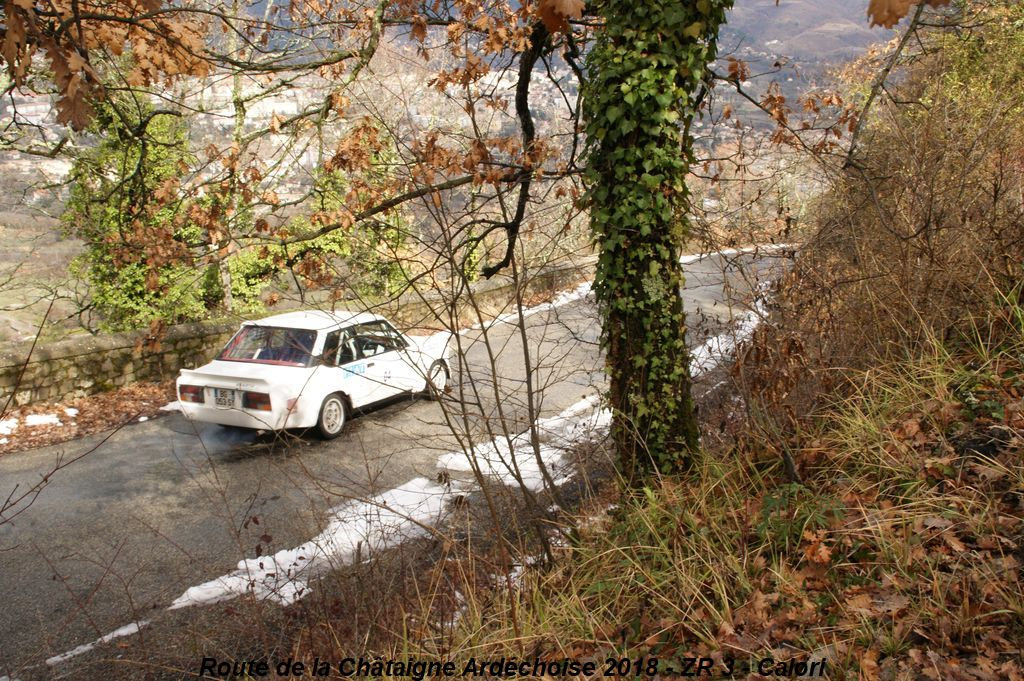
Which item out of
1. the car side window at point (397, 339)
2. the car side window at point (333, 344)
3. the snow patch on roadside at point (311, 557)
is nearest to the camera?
the car side window at point (397, 339)

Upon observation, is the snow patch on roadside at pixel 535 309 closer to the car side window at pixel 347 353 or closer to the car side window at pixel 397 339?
the car side window at pixel 397 339

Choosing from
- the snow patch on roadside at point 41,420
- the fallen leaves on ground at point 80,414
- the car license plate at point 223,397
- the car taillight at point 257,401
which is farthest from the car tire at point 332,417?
the snow patch on roadside at point 41,420

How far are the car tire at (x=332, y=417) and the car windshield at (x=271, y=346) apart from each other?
56cm

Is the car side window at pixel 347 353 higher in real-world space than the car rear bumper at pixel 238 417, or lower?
higher

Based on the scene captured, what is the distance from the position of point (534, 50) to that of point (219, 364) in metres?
4.99

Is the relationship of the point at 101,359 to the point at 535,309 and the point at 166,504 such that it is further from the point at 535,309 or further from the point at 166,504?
the point at 535,309

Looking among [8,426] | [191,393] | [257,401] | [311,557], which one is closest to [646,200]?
[311,557]

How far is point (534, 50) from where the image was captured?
7324 mm

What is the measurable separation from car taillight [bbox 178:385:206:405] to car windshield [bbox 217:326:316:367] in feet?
1.99

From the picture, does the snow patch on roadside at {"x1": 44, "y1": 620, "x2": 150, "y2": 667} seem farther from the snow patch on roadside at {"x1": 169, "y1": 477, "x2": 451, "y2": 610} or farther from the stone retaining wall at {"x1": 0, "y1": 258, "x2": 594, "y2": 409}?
the stone retaining wall at {"x1": 0, "y1": 258, "x2": 594, "y2": 409}

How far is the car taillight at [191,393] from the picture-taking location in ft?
27.3

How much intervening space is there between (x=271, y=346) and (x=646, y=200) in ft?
17.5

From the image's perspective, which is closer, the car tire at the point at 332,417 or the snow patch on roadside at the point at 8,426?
the car tire at the point at 332,417

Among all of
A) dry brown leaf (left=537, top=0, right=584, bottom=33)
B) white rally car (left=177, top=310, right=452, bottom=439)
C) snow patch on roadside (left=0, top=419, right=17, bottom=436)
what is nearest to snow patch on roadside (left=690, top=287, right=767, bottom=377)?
dry brown leaf (left=537, top=0, right=584, bottom=33)
